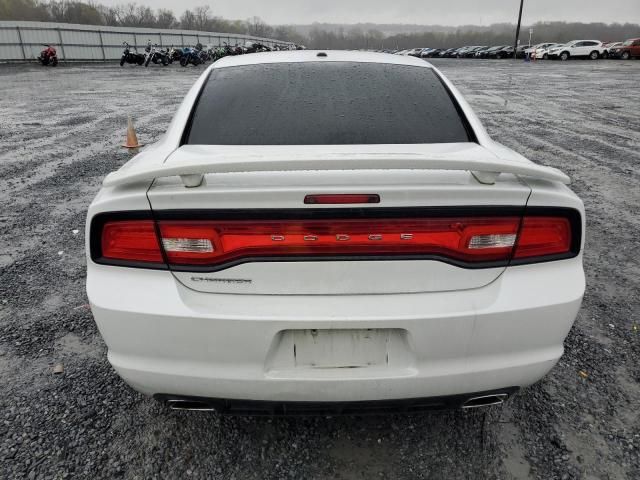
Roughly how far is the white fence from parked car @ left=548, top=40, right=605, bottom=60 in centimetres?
3855

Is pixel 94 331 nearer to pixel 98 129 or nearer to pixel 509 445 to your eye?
pixel 509 445

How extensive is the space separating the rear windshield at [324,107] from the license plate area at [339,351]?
3.11 feet

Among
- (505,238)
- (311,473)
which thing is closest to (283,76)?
(505,238)

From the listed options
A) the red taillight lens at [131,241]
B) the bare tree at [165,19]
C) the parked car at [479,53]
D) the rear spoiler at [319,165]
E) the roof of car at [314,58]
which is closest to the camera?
the rear spoiler at [319,165]

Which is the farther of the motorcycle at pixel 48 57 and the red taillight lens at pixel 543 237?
the motorcycle at pixel 48 57

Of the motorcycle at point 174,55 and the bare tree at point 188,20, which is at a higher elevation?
the bare tree at point 188,20

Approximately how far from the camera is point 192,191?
162 centimetres

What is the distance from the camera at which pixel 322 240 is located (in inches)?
64.0

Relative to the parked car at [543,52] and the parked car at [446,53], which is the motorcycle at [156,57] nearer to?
the parked car at [543,52]

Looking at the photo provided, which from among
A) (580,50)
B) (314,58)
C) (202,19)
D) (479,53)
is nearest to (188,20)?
(202,19)

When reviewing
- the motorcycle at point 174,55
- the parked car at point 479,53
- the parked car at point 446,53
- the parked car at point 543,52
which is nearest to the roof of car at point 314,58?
the motorcycle at point 174,55

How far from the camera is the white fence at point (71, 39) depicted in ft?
107

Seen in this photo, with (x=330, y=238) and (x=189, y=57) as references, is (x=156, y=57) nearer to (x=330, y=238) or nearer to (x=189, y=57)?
(x=189, y=57)

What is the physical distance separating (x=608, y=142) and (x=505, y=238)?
28.0ft
